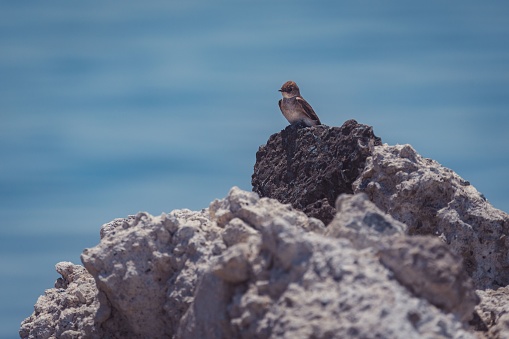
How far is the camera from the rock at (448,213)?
1079 cm

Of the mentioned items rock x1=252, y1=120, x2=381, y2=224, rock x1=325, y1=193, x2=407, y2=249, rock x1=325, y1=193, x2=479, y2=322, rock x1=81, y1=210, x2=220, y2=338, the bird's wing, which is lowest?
rock x1=325, y1=193, x2=479, y2=322

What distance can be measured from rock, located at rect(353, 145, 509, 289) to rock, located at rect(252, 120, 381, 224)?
27.9 inches

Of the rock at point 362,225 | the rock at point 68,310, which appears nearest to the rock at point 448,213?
the rock at point 362,225

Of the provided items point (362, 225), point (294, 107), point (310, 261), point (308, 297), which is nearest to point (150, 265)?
point (362, 225)

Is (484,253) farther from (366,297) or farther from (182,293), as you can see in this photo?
(366,297)

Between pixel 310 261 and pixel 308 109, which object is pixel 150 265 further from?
pixel 308 109

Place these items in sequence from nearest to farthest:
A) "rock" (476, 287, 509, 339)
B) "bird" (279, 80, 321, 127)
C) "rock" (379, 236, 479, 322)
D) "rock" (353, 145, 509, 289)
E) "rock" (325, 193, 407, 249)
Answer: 1. "rock" (379, 236, 479, 322)
2. "rock" (325, 193, 407, 249)
3. "rock" (476, 287, 509, 339)
4. "rock" (353, 145, 509, 289)
5. "bird" (279, 80, 321, 127)

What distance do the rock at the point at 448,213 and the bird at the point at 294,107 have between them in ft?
15.9

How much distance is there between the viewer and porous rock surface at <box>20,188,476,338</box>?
6.63m

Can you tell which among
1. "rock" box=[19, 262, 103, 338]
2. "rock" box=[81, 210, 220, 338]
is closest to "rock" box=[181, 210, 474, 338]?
"rock" box=[81, 210, 220, 338]

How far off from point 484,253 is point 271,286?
4302mm

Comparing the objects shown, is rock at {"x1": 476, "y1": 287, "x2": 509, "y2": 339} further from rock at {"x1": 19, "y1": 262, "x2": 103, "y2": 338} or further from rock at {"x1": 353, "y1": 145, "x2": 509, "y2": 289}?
rock at {"x1": 19, "y1": 262, "x2": 103, "y2": 338}

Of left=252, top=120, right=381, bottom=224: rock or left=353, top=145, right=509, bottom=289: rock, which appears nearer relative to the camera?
left=353, top=145, right=509, bottom=289: rock

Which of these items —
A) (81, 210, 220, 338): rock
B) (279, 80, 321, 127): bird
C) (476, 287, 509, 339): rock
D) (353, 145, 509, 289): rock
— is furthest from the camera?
(279, 80, 321, 127): bird
